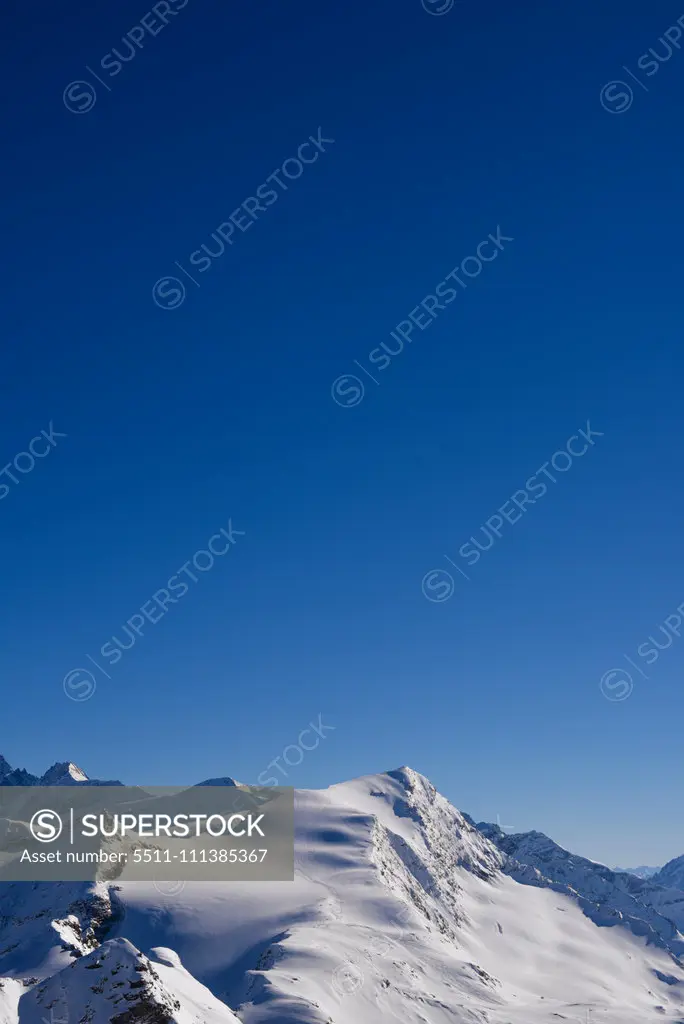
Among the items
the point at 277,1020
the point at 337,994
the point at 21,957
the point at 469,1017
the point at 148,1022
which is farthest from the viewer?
the point at 469,1017

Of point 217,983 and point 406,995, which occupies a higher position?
point 406,995

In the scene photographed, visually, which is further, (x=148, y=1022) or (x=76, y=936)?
(x=76, y=936)

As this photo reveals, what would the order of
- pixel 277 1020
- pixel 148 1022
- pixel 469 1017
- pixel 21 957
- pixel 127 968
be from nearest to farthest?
pixel 148 1022
pixel 127 968
pixel 277 1020
pixel 21 957
pixel 469 1017

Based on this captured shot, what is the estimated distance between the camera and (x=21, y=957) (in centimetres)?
17775

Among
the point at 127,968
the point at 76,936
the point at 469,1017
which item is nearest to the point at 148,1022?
the point at 127,968

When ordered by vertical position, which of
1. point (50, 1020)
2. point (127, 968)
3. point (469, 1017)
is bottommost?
point (50, 1020)

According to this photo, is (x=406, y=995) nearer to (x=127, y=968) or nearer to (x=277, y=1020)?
(x=277, y=1020)

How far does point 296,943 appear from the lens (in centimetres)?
18525

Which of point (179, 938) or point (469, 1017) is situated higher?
point (469, 1017)

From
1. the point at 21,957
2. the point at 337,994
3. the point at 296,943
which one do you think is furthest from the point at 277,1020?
the point at 21,957

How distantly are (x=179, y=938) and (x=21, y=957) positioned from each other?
33.8 meters

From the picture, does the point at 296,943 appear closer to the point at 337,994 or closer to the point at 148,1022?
the point at 337,994

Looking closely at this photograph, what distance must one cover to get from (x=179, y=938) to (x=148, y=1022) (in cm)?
13625

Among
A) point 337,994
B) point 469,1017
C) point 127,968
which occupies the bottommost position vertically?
point 127,968
